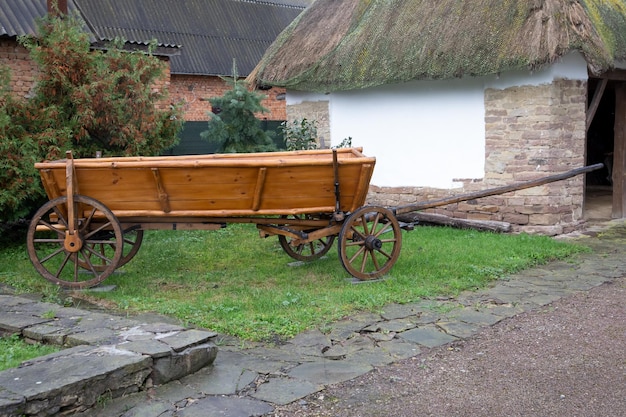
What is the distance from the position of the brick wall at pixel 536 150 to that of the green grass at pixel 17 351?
7.03 metres

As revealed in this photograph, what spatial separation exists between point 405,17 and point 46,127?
5734 millimetres

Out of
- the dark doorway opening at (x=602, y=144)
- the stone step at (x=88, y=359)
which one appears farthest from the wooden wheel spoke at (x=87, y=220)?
the dark doorway opening at (x=602, y=144)

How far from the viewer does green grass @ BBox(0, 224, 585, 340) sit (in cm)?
571

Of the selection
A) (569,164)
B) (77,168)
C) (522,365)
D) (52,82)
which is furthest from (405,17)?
(522,365)

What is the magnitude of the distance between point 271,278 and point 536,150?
14.8ft

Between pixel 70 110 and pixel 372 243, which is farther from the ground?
pixel 70 110

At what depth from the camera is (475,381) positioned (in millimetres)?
4332

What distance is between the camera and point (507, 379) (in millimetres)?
4355

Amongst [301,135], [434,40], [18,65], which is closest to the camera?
[434,40]

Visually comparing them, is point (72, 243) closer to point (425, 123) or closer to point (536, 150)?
point (425, 123)

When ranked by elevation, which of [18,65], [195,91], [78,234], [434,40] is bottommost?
[78,234]

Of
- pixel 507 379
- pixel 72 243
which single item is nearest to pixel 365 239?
pixel 507 379

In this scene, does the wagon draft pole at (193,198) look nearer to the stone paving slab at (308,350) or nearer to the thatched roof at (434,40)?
the stone paving slab at (308,350)

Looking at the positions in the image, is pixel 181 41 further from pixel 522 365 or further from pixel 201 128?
pixel 522 365
